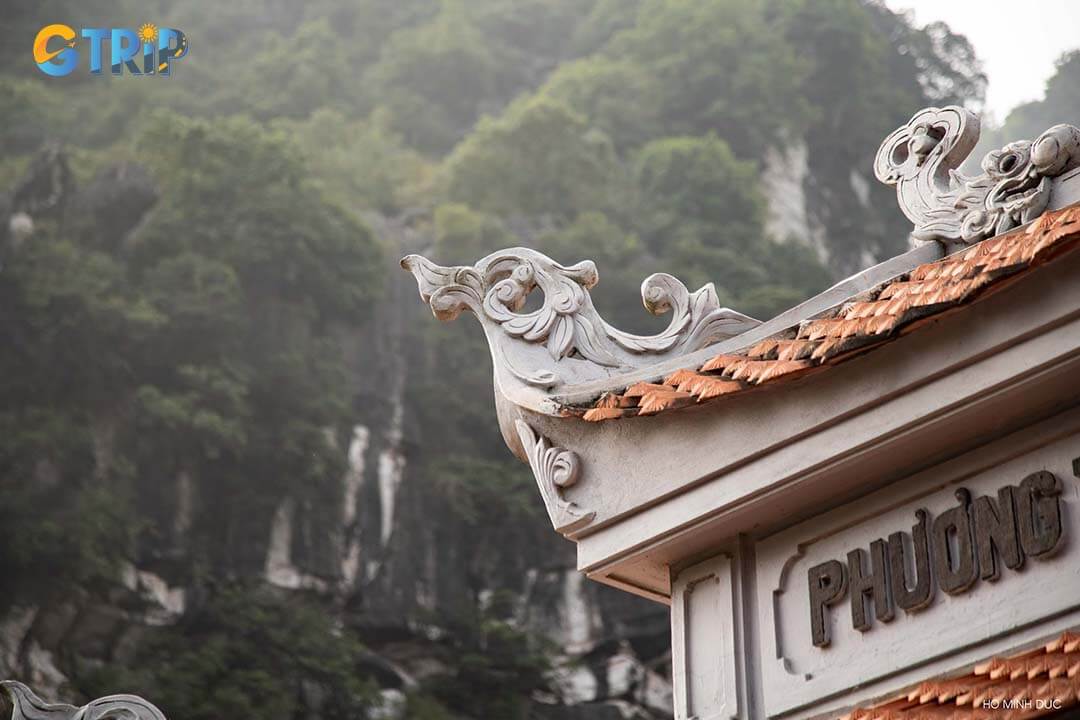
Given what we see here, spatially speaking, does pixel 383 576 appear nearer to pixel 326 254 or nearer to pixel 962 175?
pixel 326 254

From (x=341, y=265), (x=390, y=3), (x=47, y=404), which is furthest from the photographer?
(x=390, y=3)

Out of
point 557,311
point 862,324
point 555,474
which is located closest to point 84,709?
point 555,474

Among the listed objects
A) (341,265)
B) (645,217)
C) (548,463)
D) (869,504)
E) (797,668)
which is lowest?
(797,668)

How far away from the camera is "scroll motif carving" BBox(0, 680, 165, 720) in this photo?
6438 millimetres

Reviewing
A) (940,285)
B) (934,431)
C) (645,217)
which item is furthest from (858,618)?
(645,217)

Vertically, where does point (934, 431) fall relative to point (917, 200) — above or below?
below

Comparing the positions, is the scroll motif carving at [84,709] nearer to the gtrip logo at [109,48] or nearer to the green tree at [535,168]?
the gtrip logo at [109,48]

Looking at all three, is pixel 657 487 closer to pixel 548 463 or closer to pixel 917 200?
pixel 548 463

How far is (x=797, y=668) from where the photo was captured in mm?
4984

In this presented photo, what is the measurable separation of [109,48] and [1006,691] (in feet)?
129

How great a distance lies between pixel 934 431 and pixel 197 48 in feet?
134

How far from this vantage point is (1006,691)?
3945mm

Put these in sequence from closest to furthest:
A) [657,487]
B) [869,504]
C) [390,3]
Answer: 1. [869,504]
2. [657,487]
3. [390,3]

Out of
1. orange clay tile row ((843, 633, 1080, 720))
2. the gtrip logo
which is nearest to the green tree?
the gtrip logo
